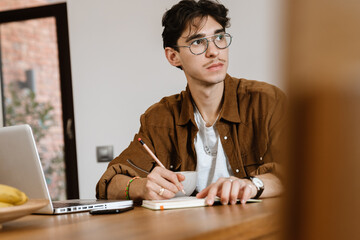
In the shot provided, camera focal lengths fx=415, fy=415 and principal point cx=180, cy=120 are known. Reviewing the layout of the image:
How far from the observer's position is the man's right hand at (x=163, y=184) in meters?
1.17

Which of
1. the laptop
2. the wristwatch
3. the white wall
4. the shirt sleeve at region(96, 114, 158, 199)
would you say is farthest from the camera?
the white wall

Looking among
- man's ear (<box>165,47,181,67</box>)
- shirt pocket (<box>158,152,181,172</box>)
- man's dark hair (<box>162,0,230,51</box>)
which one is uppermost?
man's dark hair (<box>162,0,230,51</box>)

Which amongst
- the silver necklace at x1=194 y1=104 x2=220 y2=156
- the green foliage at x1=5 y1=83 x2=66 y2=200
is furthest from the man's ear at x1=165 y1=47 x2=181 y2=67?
the green foliage at x1=5 y1=83 x2=66 y2=200

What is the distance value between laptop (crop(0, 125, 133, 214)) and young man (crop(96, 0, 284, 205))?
1.44 ft

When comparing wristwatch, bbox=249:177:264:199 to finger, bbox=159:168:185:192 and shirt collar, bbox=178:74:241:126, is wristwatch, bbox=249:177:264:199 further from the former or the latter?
shirt collar, bbox=178:74:241:126

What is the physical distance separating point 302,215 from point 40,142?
363cm

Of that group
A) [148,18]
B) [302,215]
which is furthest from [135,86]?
[302,215]

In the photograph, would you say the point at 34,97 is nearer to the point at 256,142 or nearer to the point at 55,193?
the point at 55,193

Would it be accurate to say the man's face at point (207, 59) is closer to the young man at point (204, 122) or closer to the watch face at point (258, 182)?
the young man at point (204, 122)

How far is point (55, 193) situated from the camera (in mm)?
3484

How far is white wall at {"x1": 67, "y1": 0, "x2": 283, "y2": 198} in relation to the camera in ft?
9.22

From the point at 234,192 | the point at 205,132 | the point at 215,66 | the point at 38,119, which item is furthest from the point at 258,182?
the point at 38,119

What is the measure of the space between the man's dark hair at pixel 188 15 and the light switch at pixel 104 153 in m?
1.02

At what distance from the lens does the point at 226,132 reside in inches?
71.6
